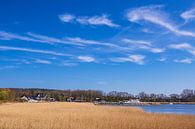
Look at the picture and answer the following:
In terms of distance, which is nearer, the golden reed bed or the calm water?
the golden reed bed

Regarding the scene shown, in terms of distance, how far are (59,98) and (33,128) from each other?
17842 cm

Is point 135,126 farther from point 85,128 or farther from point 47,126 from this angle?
point 47,126

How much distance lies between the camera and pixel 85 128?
2180 centimetres

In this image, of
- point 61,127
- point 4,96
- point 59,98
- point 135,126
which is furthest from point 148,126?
point 59,98

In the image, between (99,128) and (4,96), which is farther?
(4,96)

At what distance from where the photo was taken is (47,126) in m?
22.2

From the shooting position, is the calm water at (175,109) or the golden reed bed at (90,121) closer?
the golden reed bed at (90,121)

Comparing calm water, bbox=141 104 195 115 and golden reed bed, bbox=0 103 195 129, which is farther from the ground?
calm water, bbox=141 104 195 115

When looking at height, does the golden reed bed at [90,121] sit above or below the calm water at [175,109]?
below

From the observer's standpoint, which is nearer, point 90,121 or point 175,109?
point 90,121

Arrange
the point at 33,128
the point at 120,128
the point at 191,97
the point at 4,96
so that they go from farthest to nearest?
the point at 191,97
the point at 4,96
the point at 120,128
the point at 33,128

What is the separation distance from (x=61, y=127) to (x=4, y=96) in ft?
274

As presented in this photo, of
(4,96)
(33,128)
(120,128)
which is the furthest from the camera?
(4,96)

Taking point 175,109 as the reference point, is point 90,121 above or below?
below
